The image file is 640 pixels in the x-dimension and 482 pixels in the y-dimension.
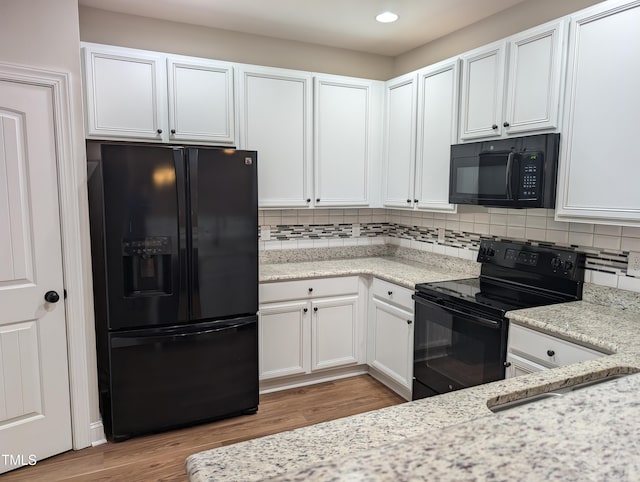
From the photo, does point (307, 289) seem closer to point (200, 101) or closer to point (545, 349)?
point (200, 101)

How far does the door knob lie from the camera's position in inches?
93.7

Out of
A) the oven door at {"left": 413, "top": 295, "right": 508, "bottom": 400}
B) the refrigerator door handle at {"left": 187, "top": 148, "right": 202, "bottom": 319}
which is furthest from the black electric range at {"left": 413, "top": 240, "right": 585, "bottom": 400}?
the refrigerator door handle at {"left": 187, "top": 148, "right": 202, "bottom": 319}

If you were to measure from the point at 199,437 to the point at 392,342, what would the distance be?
143 cm

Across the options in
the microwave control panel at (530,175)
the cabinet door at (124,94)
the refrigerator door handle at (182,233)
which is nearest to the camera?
the microwave control panel at (530,175)

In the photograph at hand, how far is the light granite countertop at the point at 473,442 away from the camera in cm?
74

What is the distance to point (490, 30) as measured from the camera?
10.0 ft

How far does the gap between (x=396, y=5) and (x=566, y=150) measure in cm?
143

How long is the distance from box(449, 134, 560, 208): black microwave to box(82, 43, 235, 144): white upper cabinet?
1595 millimetres

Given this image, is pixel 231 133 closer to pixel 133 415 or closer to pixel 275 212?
pixel 275 212

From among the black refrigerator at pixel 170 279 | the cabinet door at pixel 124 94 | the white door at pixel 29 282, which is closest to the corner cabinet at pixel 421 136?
the black refrigerator at pixel 170 279

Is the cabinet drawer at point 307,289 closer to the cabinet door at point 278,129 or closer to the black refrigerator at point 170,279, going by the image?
the black refrigerator at point 170,279

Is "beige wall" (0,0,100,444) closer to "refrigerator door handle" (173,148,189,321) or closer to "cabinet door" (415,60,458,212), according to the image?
"refrigerator door handle" (173,148,189,321)

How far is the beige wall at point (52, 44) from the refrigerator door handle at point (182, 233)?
0.50m

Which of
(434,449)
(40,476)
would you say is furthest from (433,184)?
(40,476)
